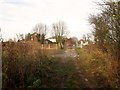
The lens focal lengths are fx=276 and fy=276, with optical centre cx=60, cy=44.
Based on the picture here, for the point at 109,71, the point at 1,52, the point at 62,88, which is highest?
the point at 1,52

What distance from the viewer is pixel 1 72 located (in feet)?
40.8

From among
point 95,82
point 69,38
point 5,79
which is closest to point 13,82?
point 5,79

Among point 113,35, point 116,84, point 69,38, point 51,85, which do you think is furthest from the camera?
point 69,38

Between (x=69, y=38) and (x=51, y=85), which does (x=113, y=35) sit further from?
(x=69, y=38)

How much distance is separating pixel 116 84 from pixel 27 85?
4144 mm

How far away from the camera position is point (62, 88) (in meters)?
13.0

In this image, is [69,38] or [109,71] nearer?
[109,71]

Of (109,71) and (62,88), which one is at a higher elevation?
(109,71)

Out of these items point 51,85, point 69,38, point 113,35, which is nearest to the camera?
point 51,85

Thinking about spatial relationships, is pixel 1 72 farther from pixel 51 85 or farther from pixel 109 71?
pixel 109 71

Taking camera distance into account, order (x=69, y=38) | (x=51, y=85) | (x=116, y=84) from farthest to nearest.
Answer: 1. (x=69, y=38)
2. (x=51, y=85)
3. (x=116, y=84)

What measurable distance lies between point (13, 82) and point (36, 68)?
2.27 meters

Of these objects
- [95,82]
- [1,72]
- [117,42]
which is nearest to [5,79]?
[1,72]

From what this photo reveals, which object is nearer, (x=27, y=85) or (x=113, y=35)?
(x=27, y=85)
